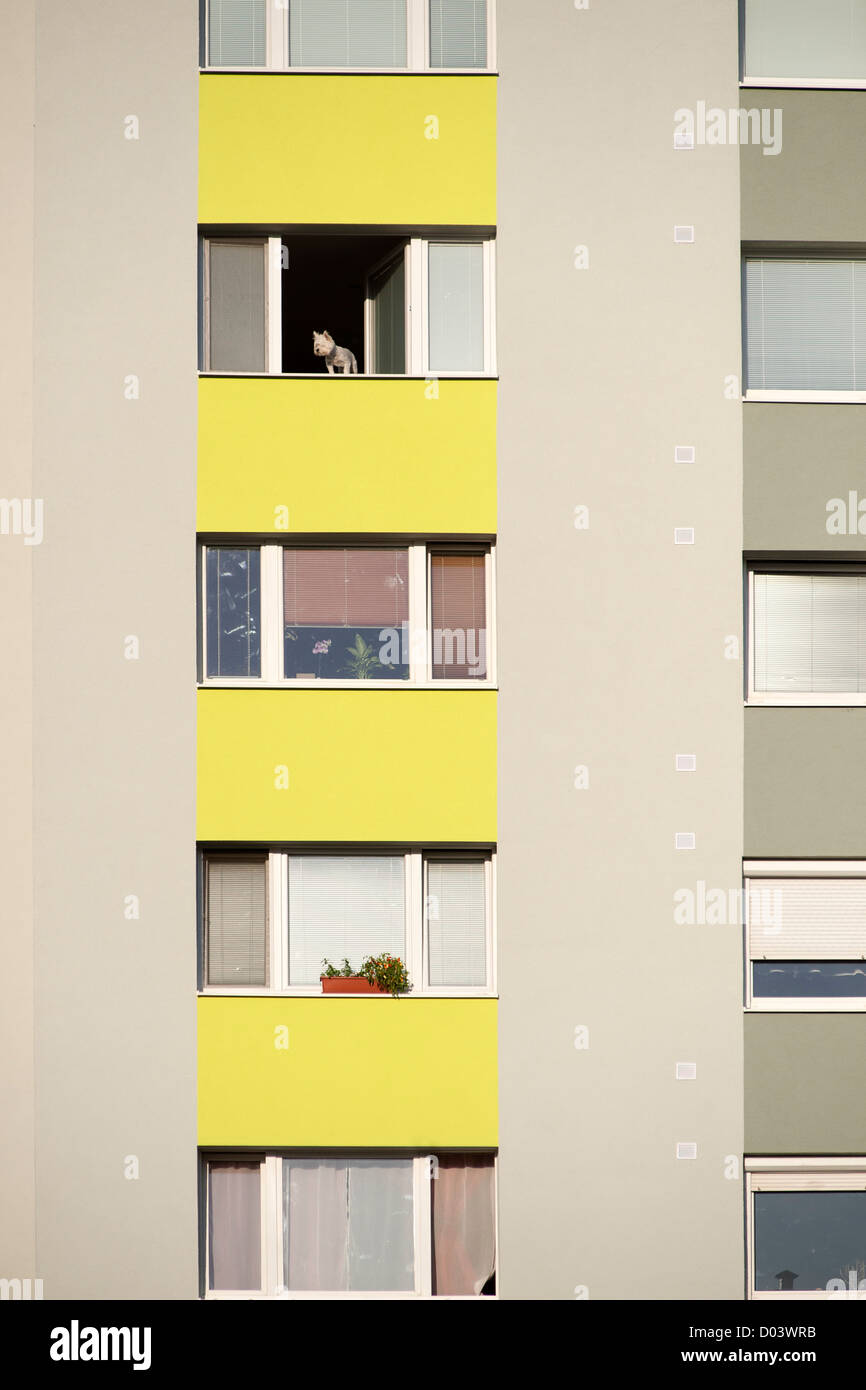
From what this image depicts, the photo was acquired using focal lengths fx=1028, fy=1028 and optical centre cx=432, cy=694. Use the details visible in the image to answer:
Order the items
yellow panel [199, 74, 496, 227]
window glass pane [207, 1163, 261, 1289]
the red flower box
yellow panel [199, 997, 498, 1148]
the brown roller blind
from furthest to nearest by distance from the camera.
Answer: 1. the brown roller blind
2. yellow panel [199, 74, 496, 227]
3. window glass pane [207, 1163, 261, 1289]
4. the red flower box
5. yellow panel [199, 997, 498, 1148]

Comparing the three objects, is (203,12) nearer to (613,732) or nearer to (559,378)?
(559,378)

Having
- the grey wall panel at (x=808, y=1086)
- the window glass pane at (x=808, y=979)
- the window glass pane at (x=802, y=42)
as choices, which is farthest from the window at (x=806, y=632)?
the window glass pane at (x=802, y=42)

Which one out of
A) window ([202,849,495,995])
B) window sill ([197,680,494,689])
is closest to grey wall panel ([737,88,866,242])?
window sill ([197,680,494,689])

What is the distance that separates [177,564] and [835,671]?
18.1ft

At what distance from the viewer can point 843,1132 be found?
812 cm

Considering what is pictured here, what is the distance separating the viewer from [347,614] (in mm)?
8531

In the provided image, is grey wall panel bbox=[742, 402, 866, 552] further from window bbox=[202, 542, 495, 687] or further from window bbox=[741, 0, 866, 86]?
window bbox=[741, 0, 866, 86]

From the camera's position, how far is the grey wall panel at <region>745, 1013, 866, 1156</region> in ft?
26.6

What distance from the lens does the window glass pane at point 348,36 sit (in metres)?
8.63

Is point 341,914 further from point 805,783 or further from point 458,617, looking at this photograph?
point 805,783

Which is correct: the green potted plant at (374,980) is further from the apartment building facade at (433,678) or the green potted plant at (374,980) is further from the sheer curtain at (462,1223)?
the sheer curtain at (462,1223)

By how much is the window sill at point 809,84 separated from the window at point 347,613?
442 centimetres

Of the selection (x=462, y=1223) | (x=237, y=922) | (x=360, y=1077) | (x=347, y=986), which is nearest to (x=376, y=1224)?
(x=462, y=1223)

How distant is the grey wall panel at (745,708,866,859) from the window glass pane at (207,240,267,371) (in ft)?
16.8
